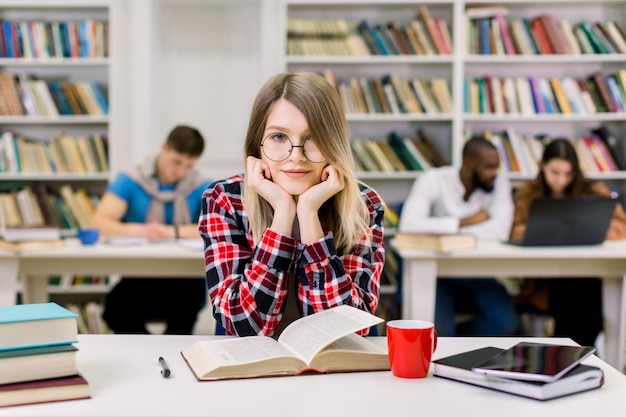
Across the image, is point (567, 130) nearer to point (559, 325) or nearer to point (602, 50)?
point (602, 50)

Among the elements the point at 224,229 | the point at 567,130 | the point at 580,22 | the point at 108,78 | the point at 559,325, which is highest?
the point at 580,22

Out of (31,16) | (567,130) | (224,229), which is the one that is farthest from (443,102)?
(224,229)

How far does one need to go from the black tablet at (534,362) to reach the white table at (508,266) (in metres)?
1.50

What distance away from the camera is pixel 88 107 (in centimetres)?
437

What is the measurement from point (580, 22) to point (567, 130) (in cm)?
65

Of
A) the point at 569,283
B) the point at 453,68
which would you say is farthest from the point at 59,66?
the point at 569,283

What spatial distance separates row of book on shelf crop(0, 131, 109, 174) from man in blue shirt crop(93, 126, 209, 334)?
4.06ft

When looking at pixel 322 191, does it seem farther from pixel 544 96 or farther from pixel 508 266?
pixel 544 96

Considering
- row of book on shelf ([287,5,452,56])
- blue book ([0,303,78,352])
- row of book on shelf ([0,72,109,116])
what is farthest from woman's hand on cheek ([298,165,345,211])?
row of book on shelf ([0,72,109,116])

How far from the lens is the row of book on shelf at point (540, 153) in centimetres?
430

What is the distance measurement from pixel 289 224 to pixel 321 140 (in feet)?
0.60

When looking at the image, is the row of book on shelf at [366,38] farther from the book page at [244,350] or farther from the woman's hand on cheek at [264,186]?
the book page at [244,350]

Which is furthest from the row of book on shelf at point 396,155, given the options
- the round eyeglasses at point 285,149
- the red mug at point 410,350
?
the red mug at point 410,350

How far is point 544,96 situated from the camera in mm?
4312
